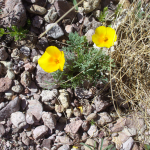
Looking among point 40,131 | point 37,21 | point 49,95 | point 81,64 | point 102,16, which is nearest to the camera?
point 81,64

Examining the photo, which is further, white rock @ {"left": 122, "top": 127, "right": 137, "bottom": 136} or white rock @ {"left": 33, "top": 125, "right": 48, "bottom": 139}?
white rock @ {"left": 122, "top": 127, "right": 137, "bottom": 136}

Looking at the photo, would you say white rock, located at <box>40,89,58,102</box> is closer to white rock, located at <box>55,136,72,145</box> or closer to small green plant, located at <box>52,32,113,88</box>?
small green plant, located at <box>52,32,113,88</box>

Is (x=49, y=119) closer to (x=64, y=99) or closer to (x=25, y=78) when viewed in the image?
(x=64, y=99)

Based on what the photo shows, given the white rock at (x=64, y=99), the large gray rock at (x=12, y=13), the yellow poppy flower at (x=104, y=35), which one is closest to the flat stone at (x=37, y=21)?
the large gray rock at (x=12, y=13)

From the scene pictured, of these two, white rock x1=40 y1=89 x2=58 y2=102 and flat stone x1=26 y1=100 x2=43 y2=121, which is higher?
white rock x1=40 y1=89 x2=58 y2=102

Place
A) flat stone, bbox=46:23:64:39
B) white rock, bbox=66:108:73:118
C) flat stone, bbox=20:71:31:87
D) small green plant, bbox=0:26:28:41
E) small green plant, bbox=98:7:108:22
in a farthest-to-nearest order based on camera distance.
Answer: small green plant, bbox=98:7:108:22 → flat stone, bbox=46:23:64:39 → white rock, bbox=66:108:73:118 → flat stone, bbox=20:71:31:87 → small green plant, bbox=0:26:28:41

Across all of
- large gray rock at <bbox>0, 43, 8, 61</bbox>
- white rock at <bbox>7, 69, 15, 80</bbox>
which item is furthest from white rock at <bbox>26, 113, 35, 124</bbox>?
large gray rock at <bbox>0, 43, 8, 61</bbox>

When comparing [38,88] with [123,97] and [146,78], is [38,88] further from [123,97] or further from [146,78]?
[146,78]

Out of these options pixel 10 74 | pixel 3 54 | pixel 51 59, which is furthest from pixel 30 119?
pixel 3 54
